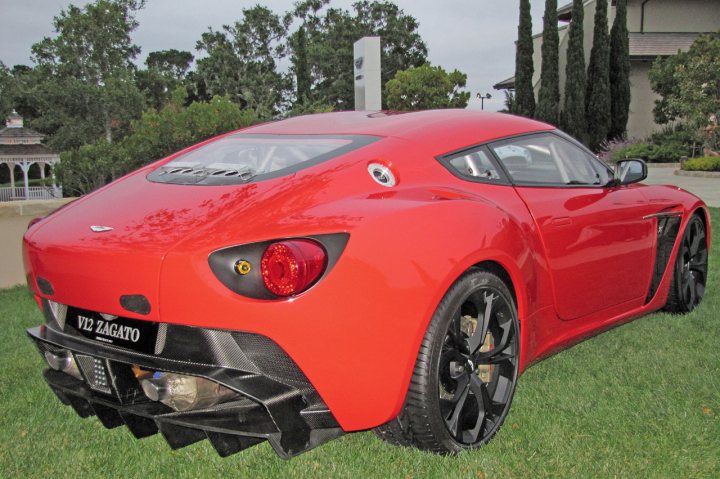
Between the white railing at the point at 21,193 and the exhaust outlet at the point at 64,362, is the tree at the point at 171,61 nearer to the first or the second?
the white railing at the point at 21,193

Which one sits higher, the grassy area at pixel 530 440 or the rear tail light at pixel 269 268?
the rear tail light at pixel 269 268

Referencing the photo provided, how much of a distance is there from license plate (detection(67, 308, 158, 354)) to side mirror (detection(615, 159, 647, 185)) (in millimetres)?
2706

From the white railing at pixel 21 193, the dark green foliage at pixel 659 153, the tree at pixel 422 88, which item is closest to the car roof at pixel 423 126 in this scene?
the dark green foliage at pixel 659 153

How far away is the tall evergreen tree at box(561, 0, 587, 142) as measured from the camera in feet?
99.7

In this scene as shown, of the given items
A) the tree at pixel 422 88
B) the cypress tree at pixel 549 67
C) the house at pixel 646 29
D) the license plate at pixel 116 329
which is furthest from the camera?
the tree at pixel 422 88

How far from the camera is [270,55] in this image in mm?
58000

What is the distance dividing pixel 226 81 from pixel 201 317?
186 feet

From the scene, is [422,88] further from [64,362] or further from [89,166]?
[64,362]

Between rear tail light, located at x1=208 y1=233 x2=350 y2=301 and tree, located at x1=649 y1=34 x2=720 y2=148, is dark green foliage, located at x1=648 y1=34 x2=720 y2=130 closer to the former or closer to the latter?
tree, located at x1=649 y1=34 x2=720 y2=148

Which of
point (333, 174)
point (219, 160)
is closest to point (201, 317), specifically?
point (333, 174)

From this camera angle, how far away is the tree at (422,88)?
133 feet

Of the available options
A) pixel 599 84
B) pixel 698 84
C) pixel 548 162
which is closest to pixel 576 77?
pixel 599 84

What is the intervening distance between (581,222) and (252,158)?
5.16 feet

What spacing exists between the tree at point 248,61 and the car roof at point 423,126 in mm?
53439
